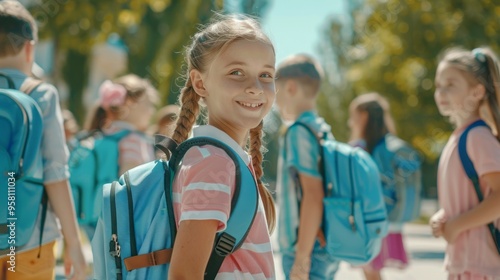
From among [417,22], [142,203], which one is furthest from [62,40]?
[142,203]

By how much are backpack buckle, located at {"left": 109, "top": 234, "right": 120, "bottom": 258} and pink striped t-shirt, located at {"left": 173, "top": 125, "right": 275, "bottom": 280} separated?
19 cm

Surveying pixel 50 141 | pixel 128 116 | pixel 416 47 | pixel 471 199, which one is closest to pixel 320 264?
pixel 471 199

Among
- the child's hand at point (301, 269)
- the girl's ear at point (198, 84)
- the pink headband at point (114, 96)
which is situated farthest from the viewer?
the pink headband at point (114, 96)

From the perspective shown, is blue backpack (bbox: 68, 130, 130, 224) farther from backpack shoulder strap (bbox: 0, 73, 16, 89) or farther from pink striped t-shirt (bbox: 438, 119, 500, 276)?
pink striped t-shirt (bbox: 438, 119, 500, 276)

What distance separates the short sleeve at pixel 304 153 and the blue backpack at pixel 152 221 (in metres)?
2.45

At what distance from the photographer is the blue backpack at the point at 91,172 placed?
252 inches

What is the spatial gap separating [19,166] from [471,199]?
7.10 ft

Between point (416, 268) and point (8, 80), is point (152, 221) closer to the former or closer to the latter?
point (8, 80)

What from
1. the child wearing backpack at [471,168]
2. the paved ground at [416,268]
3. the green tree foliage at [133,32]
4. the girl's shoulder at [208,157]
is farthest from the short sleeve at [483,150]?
the green tree foliage at [133,32]

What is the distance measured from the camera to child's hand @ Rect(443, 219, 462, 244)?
3.97 meters

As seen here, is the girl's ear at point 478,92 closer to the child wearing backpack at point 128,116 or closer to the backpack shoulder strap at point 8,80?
the backpack shoulder strap at point 8,80

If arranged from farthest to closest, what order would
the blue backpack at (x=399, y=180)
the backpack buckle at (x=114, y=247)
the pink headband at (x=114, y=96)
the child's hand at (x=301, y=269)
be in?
the blue backpack at (x=399, y=180)
the pink headband at (x=114, y=96)
the child's hand at (x=301, y=269)
the backpack buckle at (x=114, y=247)

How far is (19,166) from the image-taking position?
3422 mm

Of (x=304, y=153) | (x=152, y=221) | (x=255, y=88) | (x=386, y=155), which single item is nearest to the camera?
(x=152, y=221)
